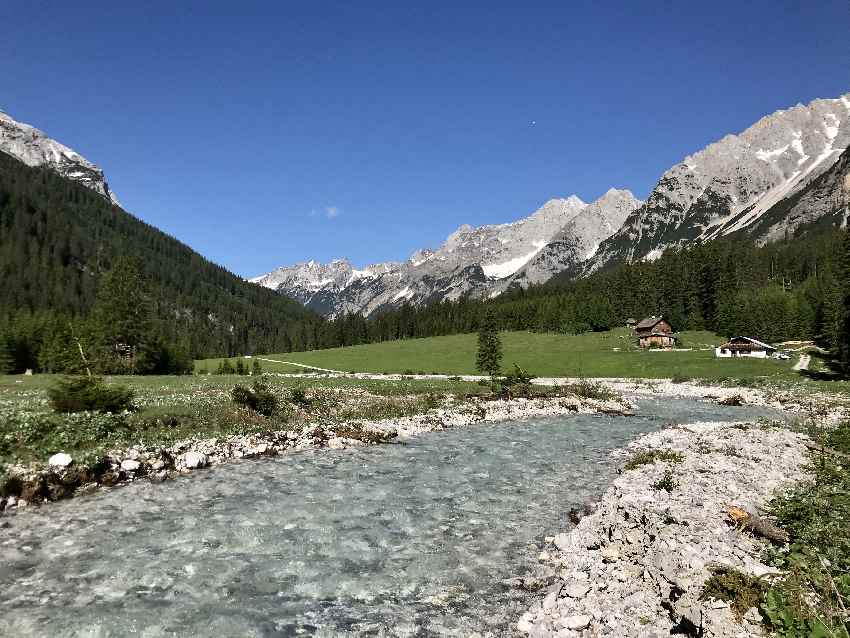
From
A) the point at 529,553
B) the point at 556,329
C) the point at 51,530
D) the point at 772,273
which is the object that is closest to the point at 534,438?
the point at 529,553

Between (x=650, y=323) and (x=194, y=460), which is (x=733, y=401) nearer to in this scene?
(x=194, y=460)

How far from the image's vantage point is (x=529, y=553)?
41.4 ft

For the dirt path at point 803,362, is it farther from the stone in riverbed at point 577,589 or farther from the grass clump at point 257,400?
the stone in riverbed at point 577,589

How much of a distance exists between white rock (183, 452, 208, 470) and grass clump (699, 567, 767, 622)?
64.1 feet

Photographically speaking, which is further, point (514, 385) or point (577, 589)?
point (514, 385)

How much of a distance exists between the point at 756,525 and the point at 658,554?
318cm

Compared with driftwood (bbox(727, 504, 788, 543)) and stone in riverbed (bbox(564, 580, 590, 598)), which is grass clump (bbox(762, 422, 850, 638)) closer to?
driftwood (bbox(727, 504, 788, 543))

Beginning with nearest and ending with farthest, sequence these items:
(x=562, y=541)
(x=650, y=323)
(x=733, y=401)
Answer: (x=562, y=541) → (x=733, y=401) → (x=650, y=323)

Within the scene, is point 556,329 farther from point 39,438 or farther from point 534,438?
point 39,438

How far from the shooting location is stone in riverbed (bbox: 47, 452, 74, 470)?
1841cm

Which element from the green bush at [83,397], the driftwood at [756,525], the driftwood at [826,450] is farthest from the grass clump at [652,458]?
the green bush at [83,397]

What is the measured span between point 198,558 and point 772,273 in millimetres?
236097

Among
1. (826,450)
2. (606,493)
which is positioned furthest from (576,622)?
(826,450)

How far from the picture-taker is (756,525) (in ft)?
38.8
